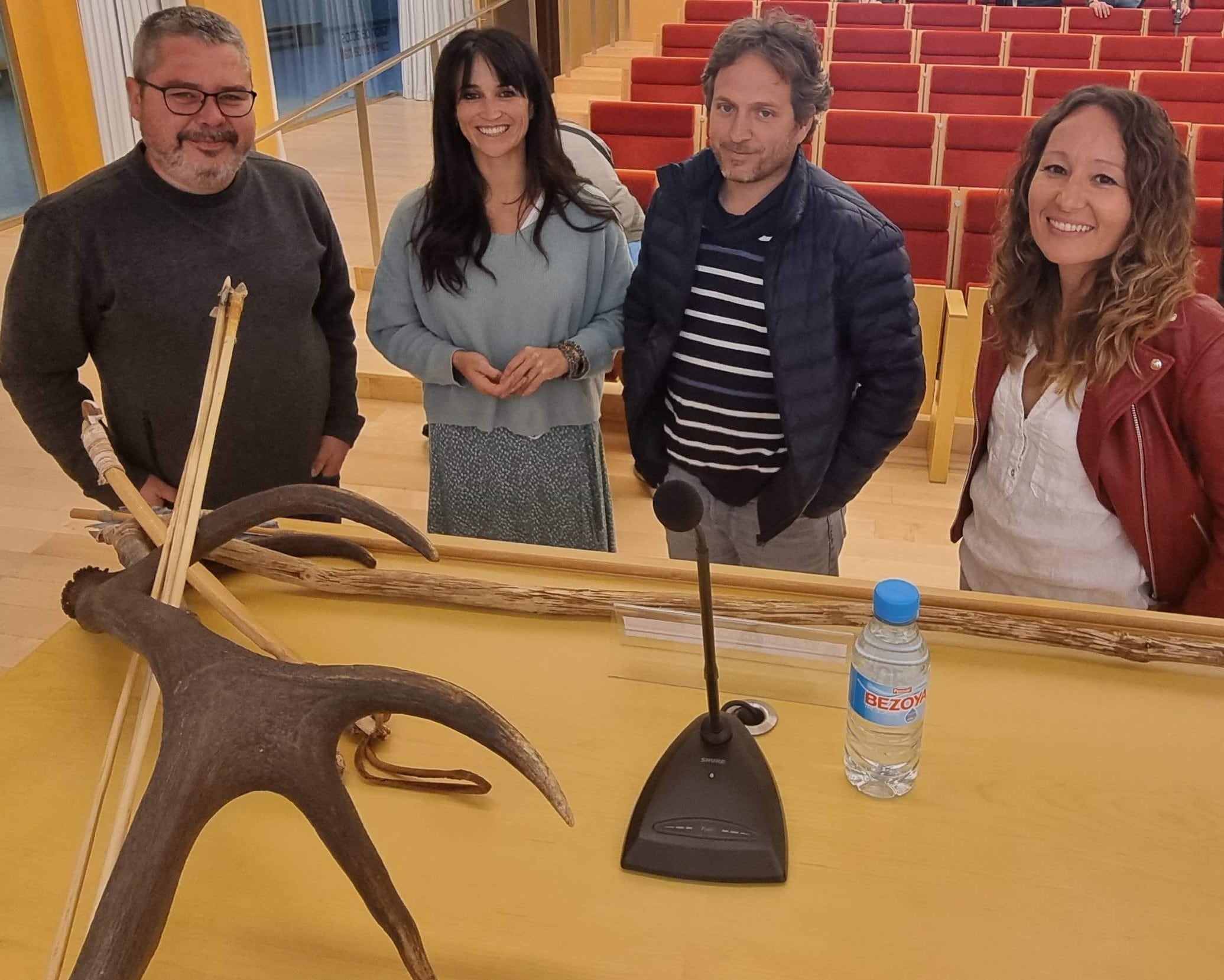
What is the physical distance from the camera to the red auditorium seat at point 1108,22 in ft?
19.6

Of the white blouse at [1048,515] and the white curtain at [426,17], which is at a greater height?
the white curtain at [426,17]

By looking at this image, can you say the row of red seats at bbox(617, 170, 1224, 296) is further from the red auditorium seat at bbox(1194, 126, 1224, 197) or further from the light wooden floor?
the light wooden floor

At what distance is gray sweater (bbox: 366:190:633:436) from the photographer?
1.55 m

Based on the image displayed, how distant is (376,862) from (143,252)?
109cm

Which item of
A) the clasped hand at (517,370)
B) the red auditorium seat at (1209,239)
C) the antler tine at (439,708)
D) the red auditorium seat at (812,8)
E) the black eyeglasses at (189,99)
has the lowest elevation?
the red auditorium seat at (1209,239)

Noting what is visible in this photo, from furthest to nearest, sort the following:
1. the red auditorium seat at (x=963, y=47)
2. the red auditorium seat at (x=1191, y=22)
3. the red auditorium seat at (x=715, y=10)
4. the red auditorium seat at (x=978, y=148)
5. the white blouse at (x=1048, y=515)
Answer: the red auditorium seat at (x=715, y=10)
the red auditorium seat at (x=1191, y=22)
the red auditorium seat at (x=963, y=47)
the red auditorium seat at (x=978, y=148)
the white blouse at (x=1048, y=515)

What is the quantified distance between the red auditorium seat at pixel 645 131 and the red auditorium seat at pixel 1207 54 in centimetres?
295

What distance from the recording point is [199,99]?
4.81 ft

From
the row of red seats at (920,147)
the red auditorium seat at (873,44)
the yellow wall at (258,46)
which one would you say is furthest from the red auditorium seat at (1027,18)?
the yellow wall at (258,46)

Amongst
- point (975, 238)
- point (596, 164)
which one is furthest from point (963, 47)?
point (596, 164)

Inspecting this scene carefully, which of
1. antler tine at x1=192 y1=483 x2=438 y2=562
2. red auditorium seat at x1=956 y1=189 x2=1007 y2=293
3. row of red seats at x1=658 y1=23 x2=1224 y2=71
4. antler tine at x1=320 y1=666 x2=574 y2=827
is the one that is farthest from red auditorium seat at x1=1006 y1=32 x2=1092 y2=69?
antler tine at x1=320 y1=666 x2=574 y2=827

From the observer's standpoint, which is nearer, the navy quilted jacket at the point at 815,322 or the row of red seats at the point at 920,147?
the navy quilted jacket at the point at 815,322

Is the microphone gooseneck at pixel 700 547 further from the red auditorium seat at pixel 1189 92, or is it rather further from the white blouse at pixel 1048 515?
the red auditorium seat at pixel 1189 92

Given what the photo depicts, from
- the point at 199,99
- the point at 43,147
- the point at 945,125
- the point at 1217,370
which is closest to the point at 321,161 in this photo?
the point at 43,147
